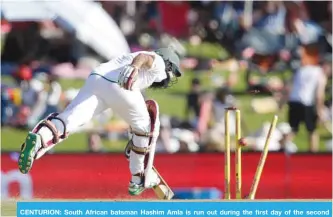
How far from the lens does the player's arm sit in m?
7.91

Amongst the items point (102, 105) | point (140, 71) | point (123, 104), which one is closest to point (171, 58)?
point (140, 71)

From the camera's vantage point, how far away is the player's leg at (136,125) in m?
8.33

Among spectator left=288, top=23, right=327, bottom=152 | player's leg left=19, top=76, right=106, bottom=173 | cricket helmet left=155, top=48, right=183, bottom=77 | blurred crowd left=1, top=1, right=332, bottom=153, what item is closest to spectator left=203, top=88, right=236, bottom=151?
blurred crowd left=1, top=1, right=332, bottom=153

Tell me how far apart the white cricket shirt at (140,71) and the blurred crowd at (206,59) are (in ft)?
8.49

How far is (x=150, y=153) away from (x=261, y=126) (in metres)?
2.82

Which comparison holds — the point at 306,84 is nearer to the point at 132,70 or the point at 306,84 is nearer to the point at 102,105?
the point at 102,105

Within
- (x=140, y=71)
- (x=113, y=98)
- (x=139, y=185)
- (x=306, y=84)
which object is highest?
(x=140, y=71)

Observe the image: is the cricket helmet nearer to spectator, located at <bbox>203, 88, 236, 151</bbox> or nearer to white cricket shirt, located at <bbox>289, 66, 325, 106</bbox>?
spectator, located at <bbox>203, 88, 236, 151</bbox>

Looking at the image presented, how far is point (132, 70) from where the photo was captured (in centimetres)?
795

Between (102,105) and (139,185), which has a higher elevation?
(102,105)

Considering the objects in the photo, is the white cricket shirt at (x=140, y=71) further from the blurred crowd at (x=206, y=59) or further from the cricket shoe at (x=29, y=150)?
the blurred crowd at (x=206, y=59)

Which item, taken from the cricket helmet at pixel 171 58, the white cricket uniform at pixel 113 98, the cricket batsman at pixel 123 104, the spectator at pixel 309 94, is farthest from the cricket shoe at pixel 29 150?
the spectator at pixel 309 94

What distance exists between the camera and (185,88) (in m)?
11.5

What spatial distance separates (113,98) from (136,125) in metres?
0.31
